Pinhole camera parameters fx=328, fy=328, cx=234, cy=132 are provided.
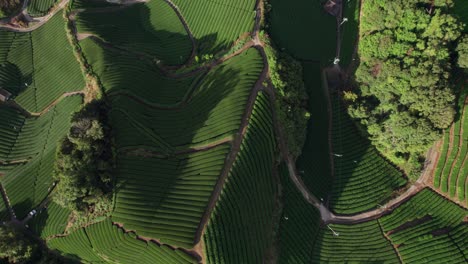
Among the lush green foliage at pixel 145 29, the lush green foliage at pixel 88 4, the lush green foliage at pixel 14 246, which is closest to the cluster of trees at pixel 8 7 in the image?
the lush green foliage at pixel 88 4

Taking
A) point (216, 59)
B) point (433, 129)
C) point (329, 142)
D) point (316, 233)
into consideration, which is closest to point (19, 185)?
point (216, 59)

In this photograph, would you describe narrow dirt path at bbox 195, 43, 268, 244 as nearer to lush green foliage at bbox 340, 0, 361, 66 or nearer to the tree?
lush green foliage at bbox 340, 0, 361, 66

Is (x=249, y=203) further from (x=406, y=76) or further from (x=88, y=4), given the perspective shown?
(x=88, y=4)

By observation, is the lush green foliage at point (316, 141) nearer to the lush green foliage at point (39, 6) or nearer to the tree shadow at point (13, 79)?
the lush green foliage at point (39, 6)

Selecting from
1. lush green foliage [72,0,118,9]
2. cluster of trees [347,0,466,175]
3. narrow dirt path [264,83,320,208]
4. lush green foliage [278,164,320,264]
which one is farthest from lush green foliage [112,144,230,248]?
lush green foliage [72,0,118,9]

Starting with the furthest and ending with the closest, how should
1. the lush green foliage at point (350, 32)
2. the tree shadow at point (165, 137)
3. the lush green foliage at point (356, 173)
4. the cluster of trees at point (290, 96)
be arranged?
1. the lush green foliage at point (350, 32)
2. the lush green foliage at point (356, 173)
3. the cluster of trees at point (290, 96)
4. the tree shadow at point (165, 137)

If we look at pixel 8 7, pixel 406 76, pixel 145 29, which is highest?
pixel 406 76

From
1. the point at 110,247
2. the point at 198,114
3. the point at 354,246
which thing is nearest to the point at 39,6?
the point at 198,114
